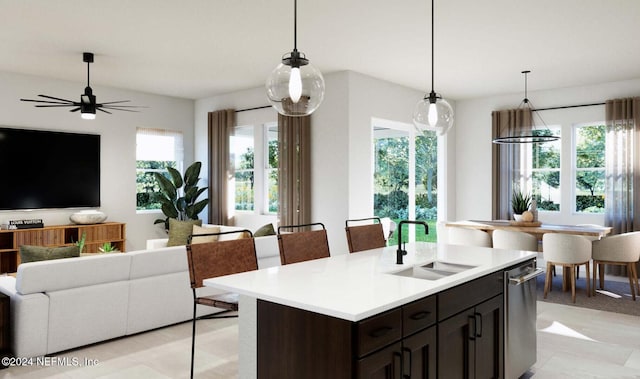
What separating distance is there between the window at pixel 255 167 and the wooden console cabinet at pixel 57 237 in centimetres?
192

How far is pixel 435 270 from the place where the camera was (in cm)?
282

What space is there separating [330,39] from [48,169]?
4.61 m

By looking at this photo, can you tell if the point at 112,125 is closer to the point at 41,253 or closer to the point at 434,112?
the point at 41,253

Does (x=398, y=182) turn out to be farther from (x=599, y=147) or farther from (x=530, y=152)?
(x=599, y=147)

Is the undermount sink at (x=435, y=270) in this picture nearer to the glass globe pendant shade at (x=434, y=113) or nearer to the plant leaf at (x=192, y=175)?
the glass globe pendant shade at (x=434, y=113)

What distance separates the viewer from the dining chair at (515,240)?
5.39 metres

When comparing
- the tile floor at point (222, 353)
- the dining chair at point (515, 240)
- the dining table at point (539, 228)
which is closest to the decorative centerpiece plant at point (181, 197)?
the tile floor at point (222, 353)

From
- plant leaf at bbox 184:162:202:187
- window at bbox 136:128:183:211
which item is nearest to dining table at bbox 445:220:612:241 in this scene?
plant leaf at bbox 184:162:202:187

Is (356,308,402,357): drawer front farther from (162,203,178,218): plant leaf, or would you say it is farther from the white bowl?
(162,203,178,218): plant leaf

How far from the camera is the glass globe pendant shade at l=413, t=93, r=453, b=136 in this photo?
3.21m

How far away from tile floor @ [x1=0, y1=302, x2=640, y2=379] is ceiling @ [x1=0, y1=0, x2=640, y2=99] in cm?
277

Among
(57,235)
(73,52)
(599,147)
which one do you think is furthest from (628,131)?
(57,235)

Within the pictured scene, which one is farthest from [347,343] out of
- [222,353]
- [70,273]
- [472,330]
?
[70,273]

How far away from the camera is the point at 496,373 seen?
2707 mm
